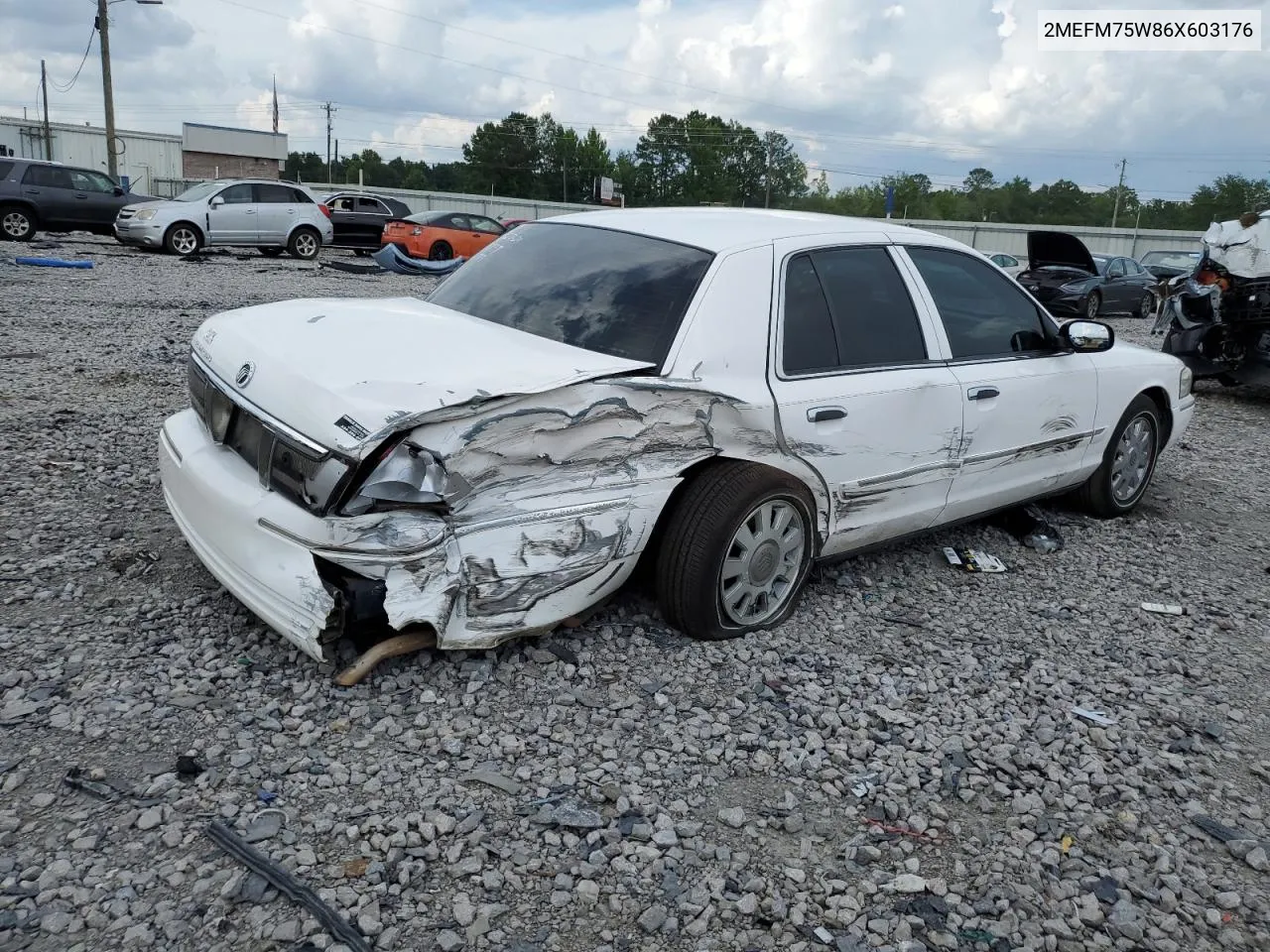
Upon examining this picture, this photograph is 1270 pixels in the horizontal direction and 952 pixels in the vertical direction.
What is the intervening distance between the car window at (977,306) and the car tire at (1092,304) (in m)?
16.0

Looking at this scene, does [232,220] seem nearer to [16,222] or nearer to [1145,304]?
[16,222]

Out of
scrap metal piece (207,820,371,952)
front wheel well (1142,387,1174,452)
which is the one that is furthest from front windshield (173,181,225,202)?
scrap metal piece (207,820,371,952)

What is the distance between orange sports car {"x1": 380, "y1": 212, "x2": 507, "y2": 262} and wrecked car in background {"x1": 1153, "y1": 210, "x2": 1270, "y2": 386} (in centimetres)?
1564

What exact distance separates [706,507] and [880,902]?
56.1 inches

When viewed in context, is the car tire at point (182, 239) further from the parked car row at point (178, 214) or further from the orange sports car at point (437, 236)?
the orange sports car at point (437, 236)

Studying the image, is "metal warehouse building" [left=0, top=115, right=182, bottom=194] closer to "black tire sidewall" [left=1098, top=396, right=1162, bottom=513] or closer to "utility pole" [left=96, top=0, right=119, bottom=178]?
"utility pole" [left=96, top=0, right=119, bottom=178]

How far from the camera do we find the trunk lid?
55.8 feet

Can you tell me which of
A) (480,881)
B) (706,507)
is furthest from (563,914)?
(706,507)

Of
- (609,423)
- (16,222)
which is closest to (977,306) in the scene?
(609,423)

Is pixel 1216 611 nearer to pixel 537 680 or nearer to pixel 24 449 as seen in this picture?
pixel 537 680

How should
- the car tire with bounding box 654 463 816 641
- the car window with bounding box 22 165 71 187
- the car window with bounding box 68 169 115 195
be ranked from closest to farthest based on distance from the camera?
the car tire with bounding box 654 463 816 641
the car window with bounding box 22 165 71 187
the car window with bounding box 68 169 115 195

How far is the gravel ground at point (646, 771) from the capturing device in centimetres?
242

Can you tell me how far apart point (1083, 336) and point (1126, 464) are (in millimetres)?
1183

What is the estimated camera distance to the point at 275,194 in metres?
20.7
